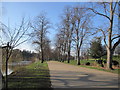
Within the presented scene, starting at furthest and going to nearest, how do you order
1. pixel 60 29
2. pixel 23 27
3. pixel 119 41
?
pixel 60 29 < pixel 119 41 < pixel 23 27

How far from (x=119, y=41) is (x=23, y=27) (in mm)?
11699

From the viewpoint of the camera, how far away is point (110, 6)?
1446cm

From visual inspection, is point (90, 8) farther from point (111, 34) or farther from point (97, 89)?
point (97, 89)

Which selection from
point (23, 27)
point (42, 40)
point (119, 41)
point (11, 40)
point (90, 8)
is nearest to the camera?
point (11, 40)

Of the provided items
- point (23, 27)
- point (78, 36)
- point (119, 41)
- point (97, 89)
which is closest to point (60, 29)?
point (78, 36)

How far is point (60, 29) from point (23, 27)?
27.9 m

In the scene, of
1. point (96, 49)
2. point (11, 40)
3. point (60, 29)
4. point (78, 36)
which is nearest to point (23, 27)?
point (11, 40)

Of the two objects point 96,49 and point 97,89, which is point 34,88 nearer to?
point 97,89

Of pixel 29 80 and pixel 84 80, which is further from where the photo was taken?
pixel 84 80

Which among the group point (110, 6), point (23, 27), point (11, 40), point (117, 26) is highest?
point (110, 6)

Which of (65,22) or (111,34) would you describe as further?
(65,22)

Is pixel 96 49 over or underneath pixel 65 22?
underneath

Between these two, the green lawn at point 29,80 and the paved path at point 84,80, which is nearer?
the green lawn at point 29,80

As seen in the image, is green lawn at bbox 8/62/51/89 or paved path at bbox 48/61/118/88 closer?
green lawn at bbox 8/62/51/89
